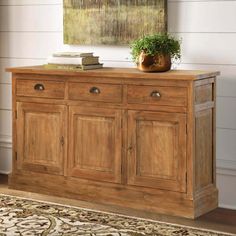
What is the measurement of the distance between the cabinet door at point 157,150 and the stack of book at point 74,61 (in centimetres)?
51

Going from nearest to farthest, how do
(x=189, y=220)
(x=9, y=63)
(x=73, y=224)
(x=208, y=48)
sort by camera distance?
(x=73, y=224) < (x=189, y=220) < (x=208, y=48) < (x=9, y=63)

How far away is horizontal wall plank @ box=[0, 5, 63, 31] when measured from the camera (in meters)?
5.14

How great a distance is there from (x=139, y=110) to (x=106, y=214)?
27.7 inches

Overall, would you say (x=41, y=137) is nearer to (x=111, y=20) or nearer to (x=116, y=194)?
(x=116, y=194)

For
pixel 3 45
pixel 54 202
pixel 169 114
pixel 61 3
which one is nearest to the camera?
pixel 169 114

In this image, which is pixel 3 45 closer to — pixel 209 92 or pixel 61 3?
pixel 61 3

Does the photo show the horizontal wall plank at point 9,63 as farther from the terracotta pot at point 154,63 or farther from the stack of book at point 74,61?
the terracotta pot at point 154,63

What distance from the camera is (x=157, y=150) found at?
167 inches

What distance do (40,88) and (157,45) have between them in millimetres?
922

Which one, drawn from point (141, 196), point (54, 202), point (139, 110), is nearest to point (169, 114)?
point (139, 110)

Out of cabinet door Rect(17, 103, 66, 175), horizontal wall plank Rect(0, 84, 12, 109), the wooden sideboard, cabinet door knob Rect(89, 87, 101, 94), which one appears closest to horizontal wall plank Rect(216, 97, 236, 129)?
the wooden sideboard

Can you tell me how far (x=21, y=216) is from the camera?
164 inches

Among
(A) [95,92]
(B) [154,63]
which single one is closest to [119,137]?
(A) [95,92]

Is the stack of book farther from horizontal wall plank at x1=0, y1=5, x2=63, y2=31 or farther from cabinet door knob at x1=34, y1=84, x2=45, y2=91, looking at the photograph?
horizontal wall plank at x1=0, y1=5, x2=63, y2=31
